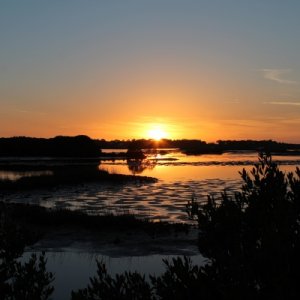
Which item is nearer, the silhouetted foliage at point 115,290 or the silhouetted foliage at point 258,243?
the silhouetted foliage at point 258,243

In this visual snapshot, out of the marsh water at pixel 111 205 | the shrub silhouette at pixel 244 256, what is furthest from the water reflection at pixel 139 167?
the shrub silhouette at pixel 244 256

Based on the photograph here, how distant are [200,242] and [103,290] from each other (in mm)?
1666

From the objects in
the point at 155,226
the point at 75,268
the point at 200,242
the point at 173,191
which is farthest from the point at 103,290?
the point at 173,191

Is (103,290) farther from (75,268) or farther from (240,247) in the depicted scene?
(75,268)

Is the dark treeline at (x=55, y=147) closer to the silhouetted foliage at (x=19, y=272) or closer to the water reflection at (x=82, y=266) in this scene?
the water reflection at (x=82, y=266)

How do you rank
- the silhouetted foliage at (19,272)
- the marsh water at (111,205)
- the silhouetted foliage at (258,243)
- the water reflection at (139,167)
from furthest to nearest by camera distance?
1. the water reflection at (139,167)
2. the marsh water at (111,205)
3. the silhouetted foliage at (19,272)
4. the silhouetted foliage at (258,243)

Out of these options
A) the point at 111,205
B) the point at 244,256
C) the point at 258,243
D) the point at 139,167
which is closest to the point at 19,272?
the point at 244,256

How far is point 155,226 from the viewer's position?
22.7 metres

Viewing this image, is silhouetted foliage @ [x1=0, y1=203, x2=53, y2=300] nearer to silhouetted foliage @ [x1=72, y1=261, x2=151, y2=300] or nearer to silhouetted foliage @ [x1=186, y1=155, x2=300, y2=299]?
silhouetted foliage @ [x1=72, y1=261, x2=151, y2=300]

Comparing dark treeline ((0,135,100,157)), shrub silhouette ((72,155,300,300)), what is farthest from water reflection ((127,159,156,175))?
shrub silhouette ((72,155,300,300))

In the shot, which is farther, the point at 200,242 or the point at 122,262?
the point at 122,262

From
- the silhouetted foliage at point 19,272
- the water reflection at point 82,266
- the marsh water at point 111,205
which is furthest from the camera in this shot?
the marsh water at point 111,205

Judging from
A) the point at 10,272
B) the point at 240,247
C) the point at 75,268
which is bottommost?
the point at 75,268

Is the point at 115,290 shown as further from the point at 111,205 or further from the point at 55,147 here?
the point at 55,147
